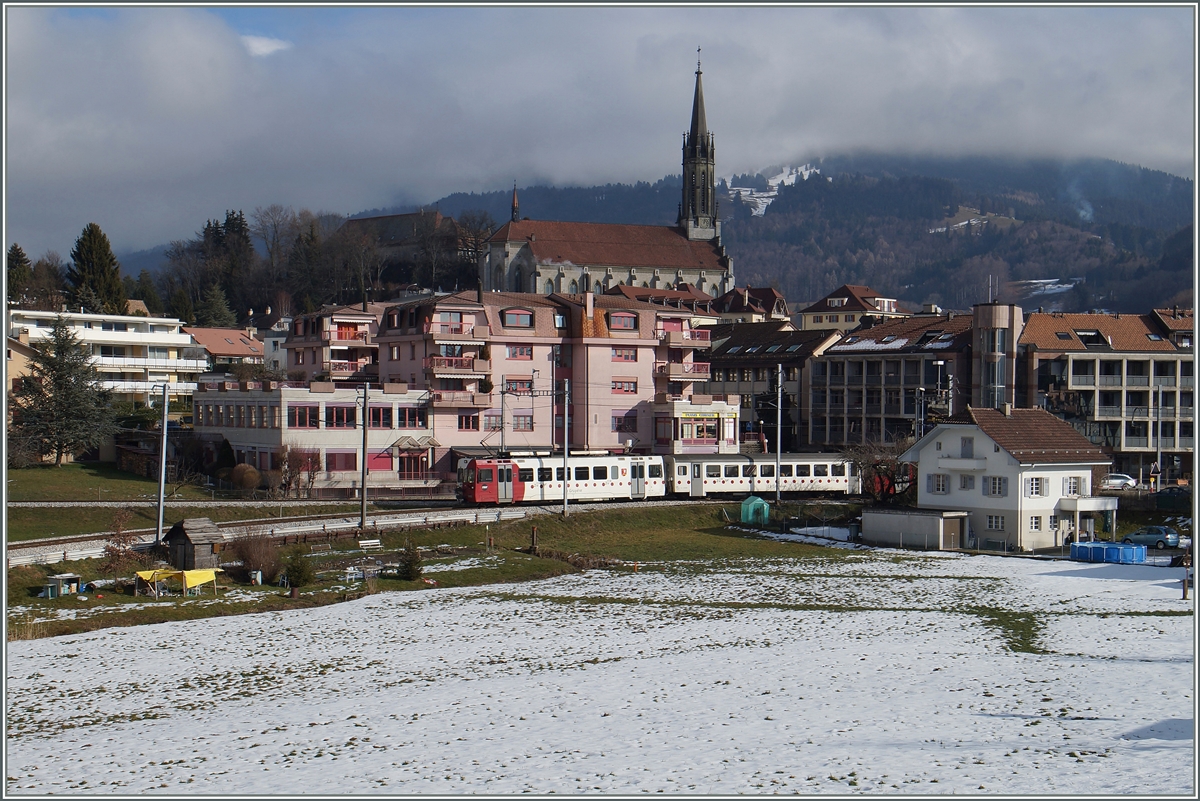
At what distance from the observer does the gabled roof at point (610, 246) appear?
546 ft

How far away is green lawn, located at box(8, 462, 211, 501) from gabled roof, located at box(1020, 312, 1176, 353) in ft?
176

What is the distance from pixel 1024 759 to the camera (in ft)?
58.4

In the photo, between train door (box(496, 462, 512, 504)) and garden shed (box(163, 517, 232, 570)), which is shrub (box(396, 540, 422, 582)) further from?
train door (box(496, 462, 512, 504))

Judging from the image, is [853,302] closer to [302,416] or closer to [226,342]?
[226,342]

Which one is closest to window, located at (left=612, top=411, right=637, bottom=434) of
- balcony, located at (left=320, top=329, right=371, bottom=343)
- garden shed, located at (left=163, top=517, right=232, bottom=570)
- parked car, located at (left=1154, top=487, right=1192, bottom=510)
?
balcony, located at (left=320, top=329, right=371, bottom=343)

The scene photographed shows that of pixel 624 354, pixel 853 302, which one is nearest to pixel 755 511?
pixel 624 354

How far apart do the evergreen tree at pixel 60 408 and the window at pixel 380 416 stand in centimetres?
1345

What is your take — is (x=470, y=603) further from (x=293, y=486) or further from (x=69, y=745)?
(x=293, y=486)

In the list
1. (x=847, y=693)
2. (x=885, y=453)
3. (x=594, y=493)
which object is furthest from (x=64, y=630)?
(x=885, y=453)

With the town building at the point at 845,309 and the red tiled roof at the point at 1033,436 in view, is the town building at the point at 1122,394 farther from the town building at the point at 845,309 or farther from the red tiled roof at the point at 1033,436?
the town building at the point at 845,309

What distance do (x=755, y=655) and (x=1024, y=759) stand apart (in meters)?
8.81

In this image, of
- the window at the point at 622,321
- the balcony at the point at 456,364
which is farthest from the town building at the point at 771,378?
the balcony at the point at 456,364

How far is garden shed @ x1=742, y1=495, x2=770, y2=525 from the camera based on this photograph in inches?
2062

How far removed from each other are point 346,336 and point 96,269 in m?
38.4
